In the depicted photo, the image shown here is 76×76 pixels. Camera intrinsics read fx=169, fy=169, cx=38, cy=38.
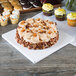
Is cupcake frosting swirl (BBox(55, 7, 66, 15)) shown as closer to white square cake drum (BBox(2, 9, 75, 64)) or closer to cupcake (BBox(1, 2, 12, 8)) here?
white square cake drum (BBox(2, 9, 75, 64))

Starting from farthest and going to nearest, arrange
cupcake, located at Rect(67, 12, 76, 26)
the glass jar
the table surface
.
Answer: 1. the glass jar
2. cupcake, located at Rect(67, 12, 76, 26)
3. the table surface

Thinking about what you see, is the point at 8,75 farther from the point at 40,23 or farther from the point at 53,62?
the point at 40,23

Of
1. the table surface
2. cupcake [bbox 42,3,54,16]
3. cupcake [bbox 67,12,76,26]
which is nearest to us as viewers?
the table surface

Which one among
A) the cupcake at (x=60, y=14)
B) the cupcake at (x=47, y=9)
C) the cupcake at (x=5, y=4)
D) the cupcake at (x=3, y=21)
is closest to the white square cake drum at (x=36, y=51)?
the cupcake at (x=3, y=21)

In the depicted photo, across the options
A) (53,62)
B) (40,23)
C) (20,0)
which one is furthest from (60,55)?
(20,0)

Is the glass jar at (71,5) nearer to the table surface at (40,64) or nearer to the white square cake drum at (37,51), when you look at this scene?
the white square cake drum at (37,51)

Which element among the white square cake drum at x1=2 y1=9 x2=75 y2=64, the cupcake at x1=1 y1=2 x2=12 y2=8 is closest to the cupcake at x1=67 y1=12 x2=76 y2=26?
the white square cake drum at x1=2 y1=9 x2=75 y2=64

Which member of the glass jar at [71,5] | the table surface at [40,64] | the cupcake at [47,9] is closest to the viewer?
the table surface at [40,64]

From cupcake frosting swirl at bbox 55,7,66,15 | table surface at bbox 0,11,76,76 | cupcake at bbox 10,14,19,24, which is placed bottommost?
table surface at bbox 0,11,76,76
